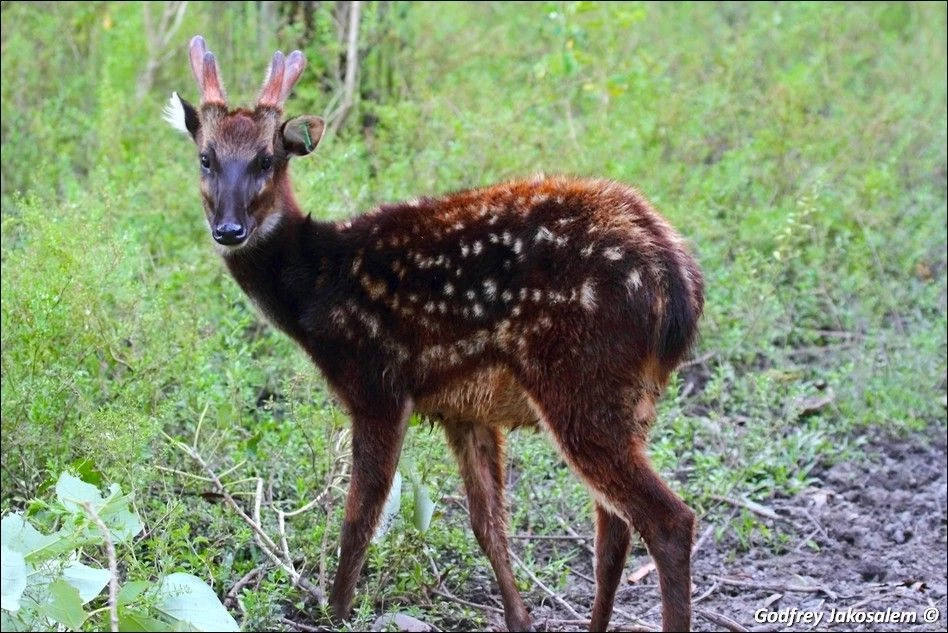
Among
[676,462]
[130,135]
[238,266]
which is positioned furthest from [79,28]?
[676,462]

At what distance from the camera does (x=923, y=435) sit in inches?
345

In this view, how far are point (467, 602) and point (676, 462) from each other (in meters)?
1.61

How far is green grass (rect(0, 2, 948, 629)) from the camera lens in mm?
6777

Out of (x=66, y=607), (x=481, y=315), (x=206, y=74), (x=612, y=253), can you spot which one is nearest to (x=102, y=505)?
(x=66, y=607)

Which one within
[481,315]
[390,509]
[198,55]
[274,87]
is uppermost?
[198,55]

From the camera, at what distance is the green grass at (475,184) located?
678cm

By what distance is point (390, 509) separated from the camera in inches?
255

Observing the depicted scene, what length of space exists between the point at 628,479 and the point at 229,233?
2074mm

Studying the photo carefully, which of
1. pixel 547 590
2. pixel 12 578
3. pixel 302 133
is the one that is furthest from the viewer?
pixel 302 133

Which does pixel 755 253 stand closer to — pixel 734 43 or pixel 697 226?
pixel 697 226

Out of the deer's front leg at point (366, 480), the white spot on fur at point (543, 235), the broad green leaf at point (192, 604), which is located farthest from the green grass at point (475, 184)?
the white spot on fur at point (543, 235)

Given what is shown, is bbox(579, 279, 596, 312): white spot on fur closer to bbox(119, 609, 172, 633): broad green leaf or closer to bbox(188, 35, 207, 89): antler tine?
bbox(119, 609, 172, 633): broad green leaf

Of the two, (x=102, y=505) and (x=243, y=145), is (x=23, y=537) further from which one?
(x=243, y=145)

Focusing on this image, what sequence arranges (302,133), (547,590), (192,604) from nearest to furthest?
(192,604) < (547,590) < (302,133)
